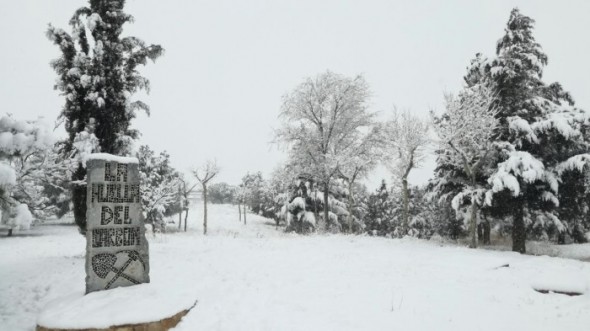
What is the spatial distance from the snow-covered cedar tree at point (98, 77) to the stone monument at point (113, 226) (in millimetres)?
5559

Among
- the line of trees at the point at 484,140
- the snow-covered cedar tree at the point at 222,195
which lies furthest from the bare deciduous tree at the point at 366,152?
the snow-covered cedar tree at the point at 222,195

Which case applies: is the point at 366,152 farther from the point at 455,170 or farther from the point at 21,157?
the point at 21,157

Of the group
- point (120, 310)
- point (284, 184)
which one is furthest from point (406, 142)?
point (120, 310)

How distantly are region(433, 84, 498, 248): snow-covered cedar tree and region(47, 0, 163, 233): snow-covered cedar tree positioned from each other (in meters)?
13.3

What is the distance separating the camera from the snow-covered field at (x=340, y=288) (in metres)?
6.89

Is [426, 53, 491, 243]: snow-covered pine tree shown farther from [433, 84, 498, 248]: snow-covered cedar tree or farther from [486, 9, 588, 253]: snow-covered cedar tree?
[486, 9, 588, 253]: snow-covered cedar tree

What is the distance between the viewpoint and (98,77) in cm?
1298

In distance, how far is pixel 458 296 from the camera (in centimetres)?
840

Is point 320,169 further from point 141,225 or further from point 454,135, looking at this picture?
point 141,225

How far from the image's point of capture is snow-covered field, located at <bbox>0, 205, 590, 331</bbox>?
6.89 metres

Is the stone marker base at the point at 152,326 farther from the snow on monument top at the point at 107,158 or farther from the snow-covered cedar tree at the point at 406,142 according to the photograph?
the snow-covered cedar tree at the point at 406,142

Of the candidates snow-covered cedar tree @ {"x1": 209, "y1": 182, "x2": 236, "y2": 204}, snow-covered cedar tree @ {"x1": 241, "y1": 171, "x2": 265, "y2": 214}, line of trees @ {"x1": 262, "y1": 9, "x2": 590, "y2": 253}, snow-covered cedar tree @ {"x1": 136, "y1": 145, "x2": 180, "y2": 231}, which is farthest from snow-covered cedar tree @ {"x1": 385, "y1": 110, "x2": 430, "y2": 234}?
snow-covered cedar tree @ {"x1": 209, "y1": 182, "x2": 236, "y2": 204}

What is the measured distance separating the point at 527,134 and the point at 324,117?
11503 mm

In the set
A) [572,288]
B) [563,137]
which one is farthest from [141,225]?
[563,137]
